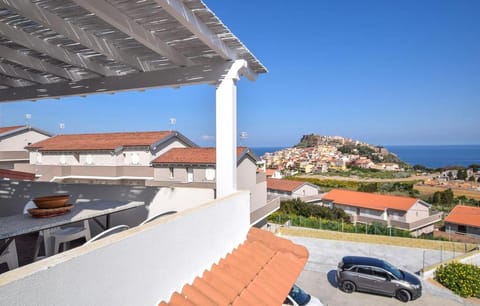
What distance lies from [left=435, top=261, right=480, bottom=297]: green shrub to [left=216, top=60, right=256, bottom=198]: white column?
1103 cm

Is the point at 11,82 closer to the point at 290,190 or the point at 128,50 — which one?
the point at 128,50

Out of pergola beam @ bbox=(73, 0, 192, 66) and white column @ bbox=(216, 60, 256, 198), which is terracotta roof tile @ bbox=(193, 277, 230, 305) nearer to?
white column @ bbox=(216, 60, 256, 198)

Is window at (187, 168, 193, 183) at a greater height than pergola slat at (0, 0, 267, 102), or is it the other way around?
pergola slat at (0, 0, 267, 102)

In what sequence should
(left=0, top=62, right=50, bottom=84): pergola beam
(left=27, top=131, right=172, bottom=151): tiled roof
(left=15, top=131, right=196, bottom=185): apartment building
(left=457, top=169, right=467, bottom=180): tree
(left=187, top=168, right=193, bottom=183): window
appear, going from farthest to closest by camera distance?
1. (left=457, top=169, right=467, bottom=180): tree
2. (left=27, top=131, right=172, bottom=151): tiled roof
3. (left=187, top=168, right=193, bottom=183): window
4. (left=15, top=131, right=196, bottom=185): apartment building
5. (left=0, top=62, right=50, bottom=84): pergola beam

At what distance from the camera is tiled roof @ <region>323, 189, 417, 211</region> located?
29.2 metres

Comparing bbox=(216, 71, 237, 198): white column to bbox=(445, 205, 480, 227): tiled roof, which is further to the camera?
bbox=(445, 205, 480, 227): tiled roof

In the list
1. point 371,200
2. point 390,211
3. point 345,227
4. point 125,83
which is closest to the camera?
point 125,83

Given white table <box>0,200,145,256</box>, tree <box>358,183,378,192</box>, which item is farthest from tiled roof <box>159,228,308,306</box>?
tree <box>358,183,378,192</box>

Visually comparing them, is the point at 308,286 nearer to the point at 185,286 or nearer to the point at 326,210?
the point at 185,286

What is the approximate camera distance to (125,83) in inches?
136

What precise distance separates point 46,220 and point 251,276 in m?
1.70

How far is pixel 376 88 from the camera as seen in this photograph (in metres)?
64.7

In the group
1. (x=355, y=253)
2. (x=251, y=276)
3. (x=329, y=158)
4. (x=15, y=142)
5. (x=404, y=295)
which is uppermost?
(x=15, y=142)

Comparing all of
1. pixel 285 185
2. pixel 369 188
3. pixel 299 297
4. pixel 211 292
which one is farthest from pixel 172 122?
pixel 369 188
